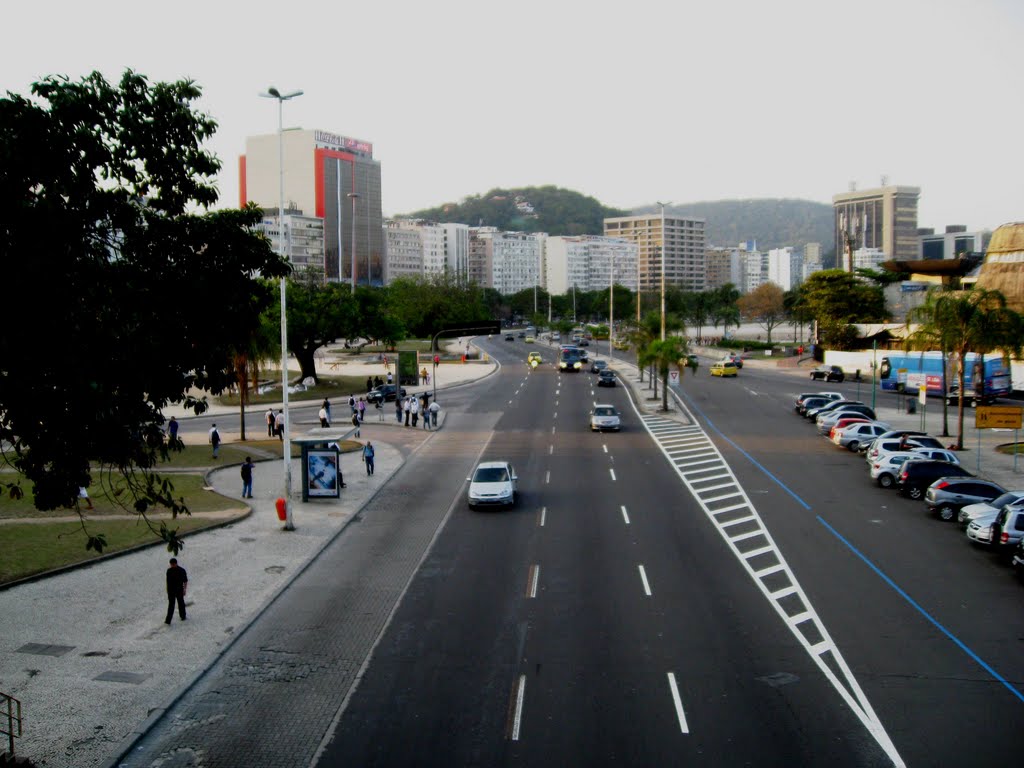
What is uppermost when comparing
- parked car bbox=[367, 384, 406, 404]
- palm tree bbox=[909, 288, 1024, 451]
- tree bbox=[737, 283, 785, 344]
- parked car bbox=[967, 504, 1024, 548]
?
tree bbox=[737, 283, 785, 344]

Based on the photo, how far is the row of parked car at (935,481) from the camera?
22.7 meters

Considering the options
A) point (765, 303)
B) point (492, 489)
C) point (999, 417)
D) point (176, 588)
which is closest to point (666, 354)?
point (999, 417)

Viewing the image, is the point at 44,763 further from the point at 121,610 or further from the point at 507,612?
the point at 507,612

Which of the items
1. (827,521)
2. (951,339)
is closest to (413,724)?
(827,521)

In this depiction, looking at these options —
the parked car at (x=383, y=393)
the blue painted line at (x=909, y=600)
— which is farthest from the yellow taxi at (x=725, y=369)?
the blue painted line at (x=909, y=600)

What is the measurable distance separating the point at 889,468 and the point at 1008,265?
6049 centimetres

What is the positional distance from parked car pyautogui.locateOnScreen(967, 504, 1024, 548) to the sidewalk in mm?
17735

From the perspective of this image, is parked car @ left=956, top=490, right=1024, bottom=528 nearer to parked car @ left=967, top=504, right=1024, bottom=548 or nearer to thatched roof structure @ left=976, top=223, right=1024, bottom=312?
parked car @ left=967, top=504, right=1024, bottom=548

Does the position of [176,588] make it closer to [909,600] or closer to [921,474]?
[909,600]

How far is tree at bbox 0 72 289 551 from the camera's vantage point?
11.3 meters

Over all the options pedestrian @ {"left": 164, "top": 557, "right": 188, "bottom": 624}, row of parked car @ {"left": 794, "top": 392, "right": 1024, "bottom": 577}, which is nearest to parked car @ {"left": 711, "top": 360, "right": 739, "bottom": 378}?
row of parked car @ {"left": 794, "top": 392, "right": 1024, "bottom": 577}

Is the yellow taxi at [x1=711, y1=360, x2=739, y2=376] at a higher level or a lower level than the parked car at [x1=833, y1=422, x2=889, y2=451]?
higher

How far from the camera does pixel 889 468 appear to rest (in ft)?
105

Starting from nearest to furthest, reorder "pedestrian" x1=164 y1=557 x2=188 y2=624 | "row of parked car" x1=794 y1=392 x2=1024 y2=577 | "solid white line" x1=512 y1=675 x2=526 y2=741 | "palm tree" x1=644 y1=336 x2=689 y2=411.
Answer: "solid white line" x1=512 y1=675 x2=526 y2=741 → "pedestrian" x1=164 y1=557 x2=188 y2=624 → "row of parked car" x1=794 y1=392 x2=1024 y2=577 → "palm tree" x1=644 y1=336 x2=689 y2=411
